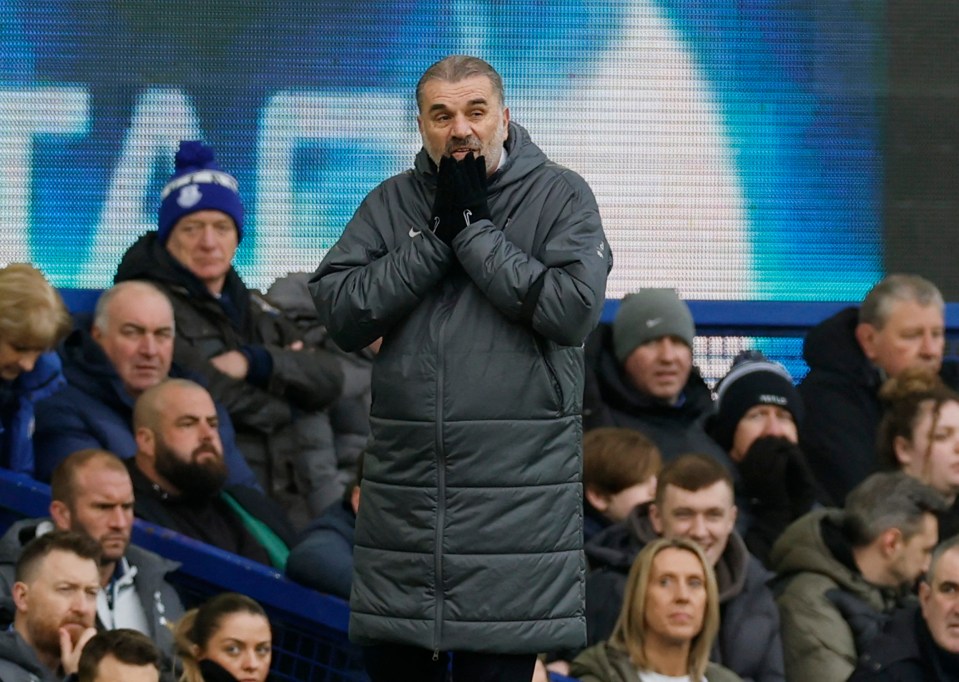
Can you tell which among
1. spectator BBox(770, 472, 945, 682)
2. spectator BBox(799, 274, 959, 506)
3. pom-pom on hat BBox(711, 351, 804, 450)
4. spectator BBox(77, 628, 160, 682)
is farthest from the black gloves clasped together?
spectator BBox(799, 274, 959, 506)

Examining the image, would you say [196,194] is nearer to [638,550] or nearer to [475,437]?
[638,550]

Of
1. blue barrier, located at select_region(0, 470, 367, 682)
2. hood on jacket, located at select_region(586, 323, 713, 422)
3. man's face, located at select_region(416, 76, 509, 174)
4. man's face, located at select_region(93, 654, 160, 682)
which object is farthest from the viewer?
hood on jacket, located at select_region(586, 323, 713, 422)

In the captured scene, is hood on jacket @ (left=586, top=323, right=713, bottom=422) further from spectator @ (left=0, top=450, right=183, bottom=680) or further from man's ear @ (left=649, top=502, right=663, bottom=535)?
spectator @ (left=0, top=450, right=183, bottom=680)

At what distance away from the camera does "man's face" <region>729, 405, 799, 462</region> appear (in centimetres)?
734

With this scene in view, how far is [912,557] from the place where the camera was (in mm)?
6789

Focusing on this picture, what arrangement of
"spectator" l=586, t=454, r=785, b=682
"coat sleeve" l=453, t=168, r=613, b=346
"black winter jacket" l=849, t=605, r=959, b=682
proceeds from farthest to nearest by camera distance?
"spectator" l=586, t=454, r=785, b=682, "black winter jacket" l=849, t=605, r=959, b=682, "coat sleeve" l=453, t=168, r=613, b=346

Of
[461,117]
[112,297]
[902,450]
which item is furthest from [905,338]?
[461,117]

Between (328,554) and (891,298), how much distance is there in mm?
2379

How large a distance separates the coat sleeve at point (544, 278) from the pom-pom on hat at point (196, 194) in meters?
3.42

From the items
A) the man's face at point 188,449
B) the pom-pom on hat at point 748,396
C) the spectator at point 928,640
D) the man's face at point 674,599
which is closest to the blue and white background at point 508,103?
the pom-pom on hat at point 748,396

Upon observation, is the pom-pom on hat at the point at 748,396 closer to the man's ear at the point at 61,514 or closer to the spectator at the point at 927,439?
the spectator at the point at 927,439

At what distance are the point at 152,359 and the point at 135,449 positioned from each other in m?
0.28

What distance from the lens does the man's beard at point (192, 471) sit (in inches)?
259

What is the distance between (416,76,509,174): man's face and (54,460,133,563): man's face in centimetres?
222
